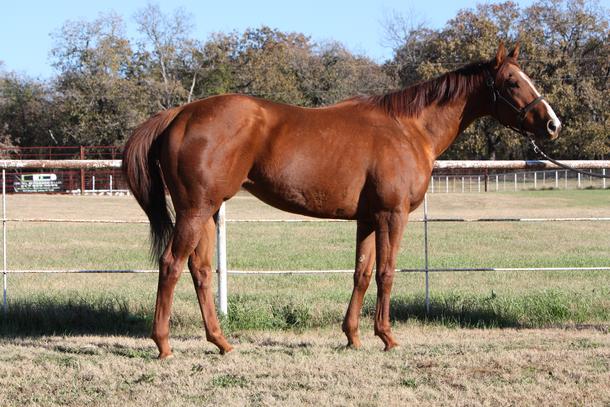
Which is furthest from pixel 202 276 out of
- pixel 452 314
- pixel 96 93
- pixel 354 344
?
pixel 96 93

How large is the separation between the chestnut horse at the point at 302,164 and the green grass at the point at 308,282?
1.38m

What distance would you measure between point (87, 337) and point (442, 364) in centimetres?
326

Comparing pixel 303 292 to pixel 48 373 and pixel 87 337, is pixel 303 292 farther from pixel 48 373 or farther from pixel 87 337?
pixel 48 373

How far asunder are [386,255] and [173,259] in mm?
1635

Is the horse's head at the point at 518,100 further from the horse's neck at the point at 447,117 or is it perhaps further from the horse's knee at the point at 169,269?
the horse's knee at the point at 169,269

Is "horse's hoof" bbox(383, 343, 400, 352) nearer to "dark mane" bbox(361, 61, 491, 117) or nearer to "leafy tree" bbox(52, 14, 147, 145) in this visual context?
"dark mane" bbox(361, 61, 491, 117)

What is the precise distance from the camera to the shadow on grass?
6930 millimetres

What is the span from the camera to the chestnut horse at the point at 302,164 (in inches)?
213

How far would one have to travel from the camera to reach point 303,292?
9805mm

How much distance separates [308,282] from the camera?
11086 millimetres

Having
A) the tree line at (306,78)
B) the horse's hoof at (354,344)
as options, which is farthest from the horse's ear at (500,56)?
the tree line at (306,78)

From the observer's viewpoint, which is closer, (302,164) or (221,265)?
(302,164)

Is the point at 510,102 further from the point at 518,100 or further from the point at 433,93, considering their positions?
the point at 433,93

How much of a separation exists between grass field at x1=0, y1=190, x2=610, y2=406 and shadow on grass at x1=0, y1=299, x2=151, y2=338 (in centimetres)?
2
